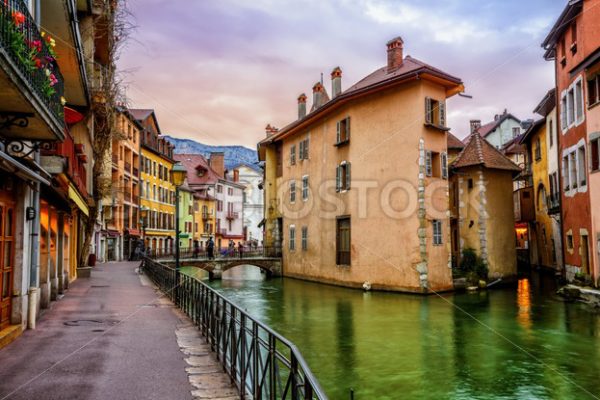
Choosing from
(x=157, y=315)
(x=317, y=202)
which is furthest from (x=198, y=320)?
(x=317, y=202)

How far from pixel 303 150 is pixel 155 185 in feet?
85.9

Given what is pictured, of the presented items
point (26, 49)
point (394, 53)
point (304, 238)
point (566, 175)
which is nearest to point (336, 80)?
point (394, 53)

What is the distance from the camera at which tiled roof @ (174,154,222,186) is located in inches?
Result: 2589

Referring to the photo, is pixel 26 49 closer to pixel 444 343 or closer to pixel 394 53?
pixel 444 343

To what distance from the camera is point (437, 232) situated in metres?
23.4

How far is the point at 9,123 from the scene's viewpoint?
659 cm

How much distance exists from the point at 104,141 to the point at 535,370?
19.9m

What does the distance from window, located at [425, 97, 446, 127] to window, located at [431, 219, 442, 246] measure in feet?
14.7

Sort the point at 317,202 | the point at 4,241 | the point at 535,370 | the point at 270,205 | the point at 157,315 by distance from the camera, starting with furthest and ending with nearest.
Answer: the point at 270,205 < the point at 317,202 < the point at 157,315 < the point at 535,370 < the point at 4,241

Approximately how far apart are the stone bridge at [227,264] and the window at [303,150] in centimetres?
753

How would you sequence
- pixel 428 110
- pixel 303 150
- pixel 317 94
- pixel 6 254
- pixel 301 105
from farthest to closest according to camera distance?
pixel 301 105 < pixel 317 94 < pixel 303 150 < pixel 428 110 < pixel 6 254

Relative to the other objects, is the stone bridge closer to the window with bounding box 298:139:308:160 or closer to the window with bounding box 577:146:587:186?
the window with bounding box 298:139:308:160

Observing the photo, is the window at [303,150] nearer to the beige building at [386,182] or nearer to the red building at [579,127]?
the beige building at [386,182]

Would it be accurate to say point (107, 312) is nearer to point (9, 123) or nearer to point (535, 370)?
point (9, 123)
